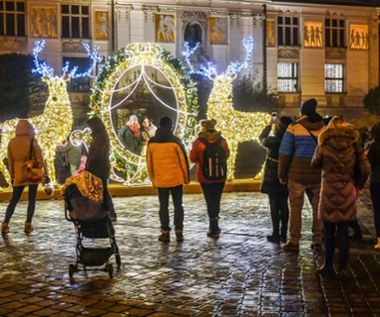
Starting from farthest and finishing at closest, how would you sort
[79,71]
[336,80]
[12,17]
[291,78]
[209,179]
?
[336,80] < [291,78] < [79,71] < [12,17] < [209,179]

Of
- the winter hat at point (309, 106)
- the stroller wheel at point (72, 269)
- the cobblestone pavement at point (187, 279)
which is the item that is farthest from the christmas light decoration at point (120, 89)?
the stroller wheel at point (72, 269)

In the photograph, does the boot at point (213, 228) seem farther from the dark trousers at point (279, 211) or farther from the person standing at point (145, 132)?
the person standing at point (145, 132)

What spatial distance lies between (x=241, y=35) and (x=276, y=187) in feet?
115

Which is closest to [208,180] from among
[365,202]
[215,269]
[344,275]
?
Answer: [215,269]

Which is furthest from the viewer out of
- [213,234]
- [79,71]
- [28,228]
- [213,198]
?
[79,71]

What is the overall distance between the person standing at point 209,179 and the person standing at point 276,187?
0.91 m

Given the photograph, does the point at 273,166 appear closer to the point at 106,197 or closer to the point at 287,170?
the point at 287,170

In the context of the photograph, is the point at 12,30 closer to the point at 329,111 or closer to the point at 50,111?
the point at 329,111

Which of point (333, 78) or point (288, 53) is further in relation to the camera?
Answer: point (333, 78)

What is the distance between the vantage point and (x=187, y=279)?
320 inches

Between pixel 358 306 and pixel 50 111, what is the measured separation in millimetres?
11844

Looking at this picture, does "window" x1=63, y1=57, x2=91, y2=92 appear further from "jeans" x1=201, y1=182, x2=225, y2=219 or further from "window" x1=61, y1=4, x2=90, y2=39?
"jeans" x1=201, y1=182, x2=225, y2=219

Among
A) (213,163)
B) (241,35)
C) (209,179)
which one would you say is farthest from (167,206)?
(241,35)

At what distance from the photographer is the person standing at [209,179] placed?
11258mm
